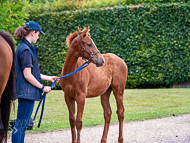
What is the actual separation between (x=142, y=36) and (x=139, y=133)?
695 centimetres

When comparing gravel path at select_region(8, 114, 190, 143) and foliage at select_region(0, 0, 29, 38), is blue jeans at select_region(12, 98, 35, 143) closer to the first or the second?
gravel path at select_region(8, 114, 190, 143)

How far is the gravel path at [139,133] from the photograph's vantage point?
4.80 m

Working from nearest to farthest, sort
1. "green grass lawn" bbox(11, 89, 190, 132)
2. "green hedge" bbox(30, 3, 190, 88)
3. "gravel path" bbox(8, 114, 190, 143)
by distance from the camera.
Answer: "gravel path" bbox(8, 114, 190, 143)
"green grass lawn" bbox(11, 89, 190, 132)
"green hedge" bbox(30, 3, 190, 88)

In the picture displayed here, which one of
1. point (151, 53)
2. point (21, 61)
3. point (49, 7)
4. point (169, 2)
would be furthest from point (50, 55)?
point (21, 61)

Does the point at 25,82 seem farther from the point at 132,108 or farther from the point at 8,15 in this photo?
the point at 132,108

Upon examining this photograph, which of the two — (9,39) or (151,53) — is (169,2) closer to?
(151,53)

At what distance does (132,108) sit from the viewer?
8.05 m

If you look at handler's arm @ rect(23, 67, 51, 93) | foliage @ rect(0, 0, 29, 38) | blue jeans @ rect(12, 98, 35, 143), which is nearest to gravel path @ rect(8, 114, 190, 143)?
blue jeans @ rect(12, 98, 35, 143)

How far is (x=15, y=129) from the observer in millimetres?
2926

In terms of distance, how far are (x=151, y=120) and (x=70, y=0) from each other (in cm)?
888

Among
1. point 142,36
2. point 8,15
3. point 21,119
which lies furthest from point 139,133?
point 142,36

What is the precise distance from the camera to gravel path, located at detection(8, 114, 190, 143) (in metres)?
4.80

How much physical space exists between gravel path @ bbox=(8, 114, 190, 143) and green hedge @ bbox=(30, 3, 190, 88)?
5.20m

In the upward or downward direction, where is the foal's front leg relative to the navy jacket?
downward
